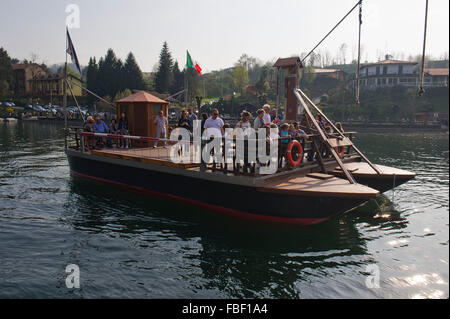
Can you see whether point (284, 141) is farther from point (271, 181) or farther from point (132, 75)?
point (132, 75)

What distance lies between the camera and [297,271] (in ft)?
24.1

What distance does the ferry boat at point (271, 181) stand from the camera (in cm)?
885

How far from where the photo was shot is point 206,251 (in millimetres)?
A: 8328

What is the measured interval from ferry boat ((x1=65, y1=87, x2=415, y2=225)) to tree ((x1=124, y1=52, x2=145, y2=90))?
3020 inches

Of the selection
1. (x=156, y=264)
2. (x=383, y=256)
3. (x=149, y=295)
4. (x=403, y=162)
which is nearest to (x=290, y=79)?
(x=383, y=256)

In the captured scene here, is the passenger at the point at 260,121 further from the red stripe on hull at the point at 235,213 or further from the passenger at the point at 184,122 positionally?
the passenger at the point at 184,122

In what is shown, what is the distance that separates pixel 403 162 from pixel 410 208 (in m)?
12.1

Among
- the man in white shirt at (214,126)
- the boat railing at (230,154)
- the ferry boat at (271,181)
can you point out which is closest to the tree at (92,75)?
the boat railing at (230,154)

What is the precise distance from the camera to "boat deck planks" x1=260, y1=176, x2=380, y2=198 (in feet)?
27.3

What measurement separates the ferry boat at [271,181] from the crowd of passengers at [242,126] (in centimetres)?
29

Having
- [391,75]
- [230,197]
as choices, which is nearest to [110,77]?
[391,75]

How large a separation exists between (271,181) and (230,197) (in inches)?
54.7

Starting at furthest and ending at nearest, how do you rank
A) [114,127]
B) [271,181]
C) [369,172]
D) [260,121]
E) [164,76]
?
[164,76], [114,127], [369,172], [260,121], [271,181]

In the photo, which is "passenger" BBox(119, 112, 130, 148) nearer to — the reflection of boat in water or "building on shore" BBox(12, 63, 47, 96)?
the reflection of boat in water
